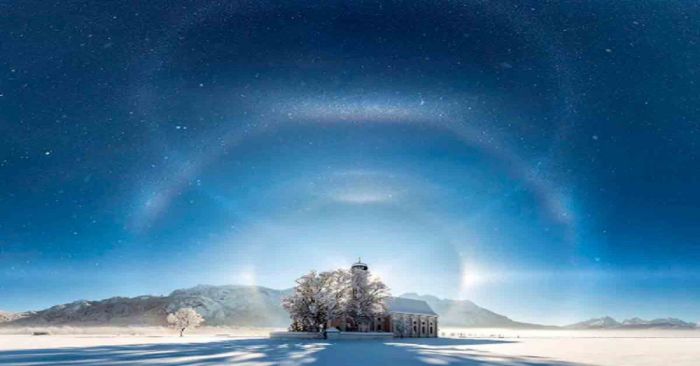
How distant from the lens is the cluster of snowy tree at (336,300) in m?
76.6

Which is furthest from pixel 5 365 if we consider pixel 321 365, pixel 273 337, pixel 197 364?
pixel 273 337

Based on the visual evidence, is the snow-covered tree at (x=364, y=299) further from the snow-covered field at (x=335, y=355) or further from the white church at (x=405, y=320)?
the snow-covered field at (x=335, y=355)

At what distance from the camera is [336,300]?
76.9 m

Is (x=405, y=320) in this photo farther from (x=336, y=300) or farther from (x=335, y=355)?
(x=335, y=355)

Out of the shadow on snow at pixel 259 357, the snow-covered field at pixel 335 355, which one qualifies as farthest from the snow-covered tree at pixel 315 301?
the shadow on snow at pixel 259 357

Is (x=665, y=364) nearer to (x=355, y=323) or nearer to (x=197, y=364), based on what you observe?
(x=197, y=364)

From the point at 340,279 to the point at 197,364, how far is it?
5554cm

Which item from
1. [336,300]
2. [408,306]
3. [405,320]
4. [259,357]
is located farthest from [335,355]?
[408,306]

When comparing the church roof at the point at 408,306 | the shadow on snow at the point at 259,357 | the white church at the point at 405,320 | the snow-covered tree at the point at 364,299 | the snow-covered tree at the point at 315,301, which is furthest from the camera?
the church roof at the point at 408,306

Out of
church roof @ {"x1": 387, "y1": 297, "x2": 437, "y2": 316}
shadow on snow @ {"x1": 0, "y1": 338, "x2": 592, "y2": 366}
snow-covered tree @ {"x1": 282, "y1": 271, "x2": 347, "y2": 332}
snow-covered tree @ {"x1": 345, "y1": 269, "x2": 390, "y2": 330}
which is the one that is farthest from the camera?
church roof @ {"x1": 387, "y1": 297, "x2": 437, "y2": 316}

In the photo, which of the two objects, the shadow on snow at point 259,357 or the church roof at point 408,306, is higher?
the church roof at point 408,306

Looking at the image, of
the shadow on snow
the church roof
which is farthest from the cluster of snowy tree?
the shadow on snow

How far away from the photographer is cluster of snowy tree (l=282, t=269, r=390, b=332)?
7662 cm

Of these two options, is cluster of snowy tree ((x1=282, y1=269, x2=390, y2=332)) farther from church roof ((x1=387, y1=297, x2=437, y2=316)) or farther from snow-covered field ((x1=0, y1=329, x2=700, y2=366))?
snow-covered field ((x1=0, y1=329, x2=700, y2=366))
